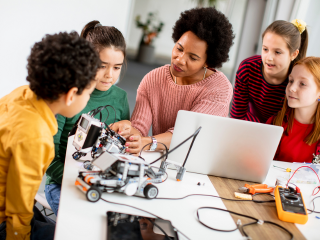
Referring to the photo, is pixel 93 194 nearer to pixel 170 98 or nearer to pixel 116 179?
pixel 116 179

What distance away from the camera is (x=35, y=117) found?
0.89 metres

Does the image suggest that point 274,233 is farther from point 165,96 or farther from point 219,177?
point 165,96

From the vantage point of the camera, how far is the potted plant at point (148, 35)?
765 centimetres

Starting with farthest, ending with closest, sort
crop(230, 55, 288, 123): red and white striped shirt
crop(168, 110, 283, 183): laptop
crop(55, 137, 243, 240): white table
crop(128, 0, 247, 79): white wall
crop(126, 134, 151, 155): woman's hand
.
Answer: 1. crop(128, 0, 247, 79): white wall
2. crop(230, 55, 288, 123): red and white striped shirt
3. crop(126, 134, 151, 155): woman's hand
4. crop(168, 110, 283, 183): laptop
5. crop(55, 137, 243, 240): white table

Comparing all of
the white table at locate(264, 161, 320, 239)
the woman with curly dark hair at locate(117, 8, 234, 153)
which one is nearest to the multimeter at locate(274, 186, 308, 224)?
the white table at locate(264, 161, 320, 239)

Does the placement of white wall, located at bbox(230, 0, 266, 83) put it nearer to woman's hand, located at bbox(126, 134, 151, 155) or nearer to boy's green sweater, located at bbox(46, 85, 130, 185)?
boy's green sweater, located at bbox(46, 85, 130, 185)

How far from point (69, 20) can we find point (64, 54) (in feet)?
7.25

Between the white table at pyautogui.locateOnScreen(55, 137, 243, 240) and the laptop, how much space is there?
0.13 metres

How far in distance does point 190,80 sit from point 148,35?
21.0 feet

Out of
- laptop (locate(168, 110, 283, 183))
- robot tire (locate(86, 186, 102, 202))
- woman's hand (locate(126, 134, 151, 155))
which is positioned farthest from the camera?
woman's hand (locate(126, 134, 151, 155))

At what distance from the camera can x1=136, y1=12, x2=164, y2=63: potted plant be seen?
765cm

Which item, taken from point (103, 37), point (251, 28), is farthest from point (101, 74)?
point (251, 28)

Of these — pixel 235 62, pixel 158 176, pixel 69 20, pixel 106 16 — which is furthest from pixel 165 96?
pixel 235 62

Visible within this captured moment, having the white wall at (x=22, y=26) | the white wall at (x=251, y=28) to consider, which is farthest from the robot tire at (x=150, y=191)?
the white wall at (x=251, y=28)
